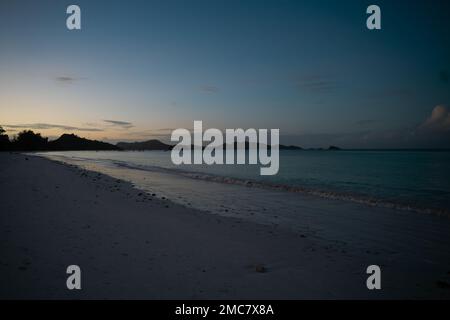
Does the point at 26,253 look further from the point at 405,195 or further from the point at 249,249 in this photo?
the point at 405,195

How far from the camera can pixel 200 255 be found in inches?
251

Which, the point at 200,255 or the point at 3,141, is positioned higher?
the point at 3,141

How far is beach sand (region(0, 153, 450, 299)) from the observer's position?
187 inches

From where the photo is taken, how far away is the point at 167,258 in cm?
600

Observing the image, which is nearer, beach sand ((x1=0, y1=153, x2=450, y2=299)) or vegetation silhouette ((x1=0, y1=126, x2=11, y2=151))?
beach sand ((x1=0, y1=153, x2=450, y2=299))

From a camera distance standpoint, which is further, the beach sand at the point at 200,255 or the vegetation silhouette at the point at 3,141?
the vegetation silhouette at the point at 3,141

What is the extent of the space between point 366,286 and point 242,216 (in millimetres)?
6740

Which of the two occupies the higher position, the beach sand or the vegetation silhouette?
the vegetation silhouette

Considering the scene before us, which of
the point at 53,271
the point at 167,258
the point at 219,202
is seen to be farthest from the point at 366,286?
the point at 219,202

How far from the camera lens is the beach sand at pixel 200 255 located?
15.6 ft

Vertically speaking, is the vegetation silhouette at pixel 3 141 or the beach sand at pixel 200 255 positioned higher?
the vegetation silhouette at pixel 3 141
